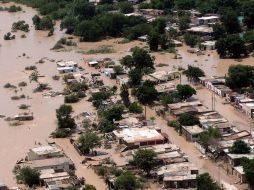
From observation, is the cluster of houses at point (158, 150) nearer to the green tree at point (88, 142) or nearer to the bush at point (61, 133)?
the green tree at point (88, 142)

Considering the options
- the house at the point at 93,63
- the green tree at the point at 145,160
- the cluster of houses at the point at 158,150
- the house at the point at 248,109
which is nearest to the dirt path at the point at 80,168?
the cluster of houses at the point at 158,150

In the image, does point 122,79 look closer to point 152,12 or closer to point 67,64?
point 67,64

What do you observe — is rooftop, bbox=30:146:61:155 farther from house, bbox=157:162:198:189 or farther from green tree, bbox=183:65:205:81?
green tree, bbox=183:65:205:81

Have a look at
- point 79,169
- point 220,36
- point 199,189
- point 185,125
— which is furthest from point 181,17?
point 199,189

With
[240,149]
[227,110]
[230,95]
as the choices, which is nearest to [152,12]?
[230,95]

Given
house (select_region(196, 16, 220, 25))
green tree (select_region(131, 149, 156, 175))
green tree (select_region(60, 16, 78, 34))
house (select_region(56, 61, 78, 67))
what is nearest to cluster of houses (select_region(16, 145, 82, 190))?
green tree (select_region(131, 149, 156, 175))

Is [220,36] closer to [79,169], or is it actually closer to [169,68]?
[169,68]
